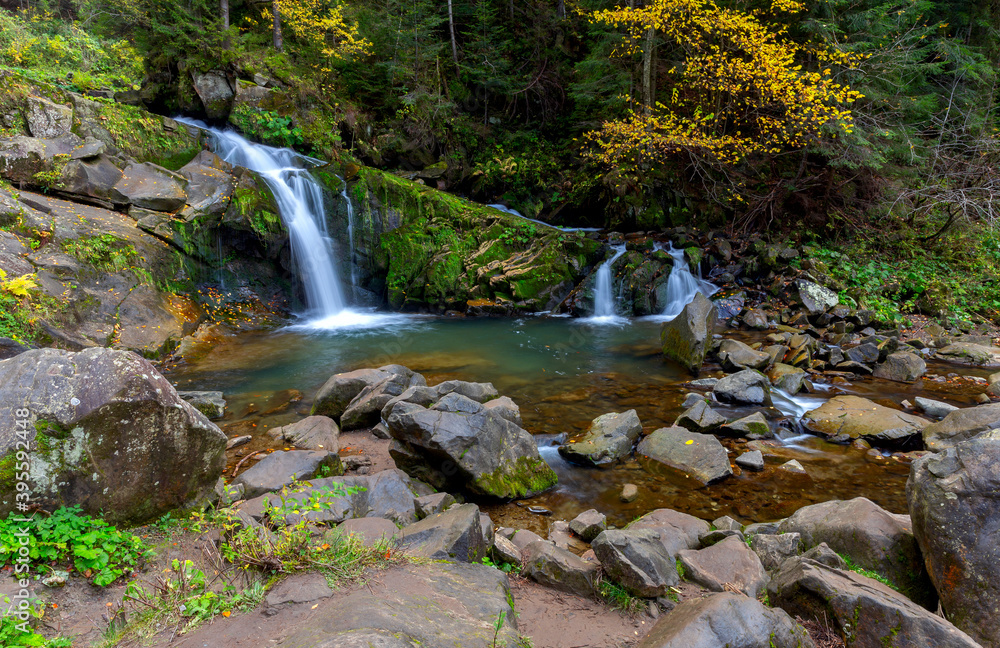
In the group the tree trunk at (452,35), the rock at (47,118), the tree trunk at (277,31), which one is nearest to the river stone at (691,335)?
the rock at (47,118)

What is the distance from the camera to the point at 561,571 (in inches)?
134

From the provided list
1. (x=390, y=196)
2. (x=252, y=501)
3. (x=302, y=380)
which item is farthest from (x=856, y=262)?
(x=252, y=501)

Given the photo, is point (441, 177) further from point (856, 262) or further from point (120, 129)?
point (856, 262)

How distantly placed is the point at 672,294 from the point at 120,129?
14.4m

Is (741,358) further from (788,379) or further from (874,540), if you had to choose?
(874,540)

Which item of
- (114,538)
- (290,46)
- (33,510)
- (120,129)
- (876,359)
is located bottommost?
(876,359)

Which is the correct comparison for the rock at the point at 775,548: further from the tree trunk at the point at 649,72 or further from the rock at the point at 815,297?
the tree trunk at the point at 649,72

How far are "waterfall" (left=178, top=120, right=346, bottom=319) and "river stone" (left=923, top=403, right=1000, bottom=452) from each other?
40.9 feet

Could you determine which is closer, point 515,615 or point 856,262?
point 515,615

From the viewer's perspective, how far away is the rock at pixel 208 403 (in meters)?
6.68

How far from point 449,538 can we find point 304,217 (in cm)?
1181

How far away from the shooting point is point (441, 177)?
59.3 ft

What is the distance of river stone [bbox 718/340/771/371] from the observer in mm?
9000

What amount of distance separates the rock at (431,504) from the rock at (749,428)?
13.3 feet
